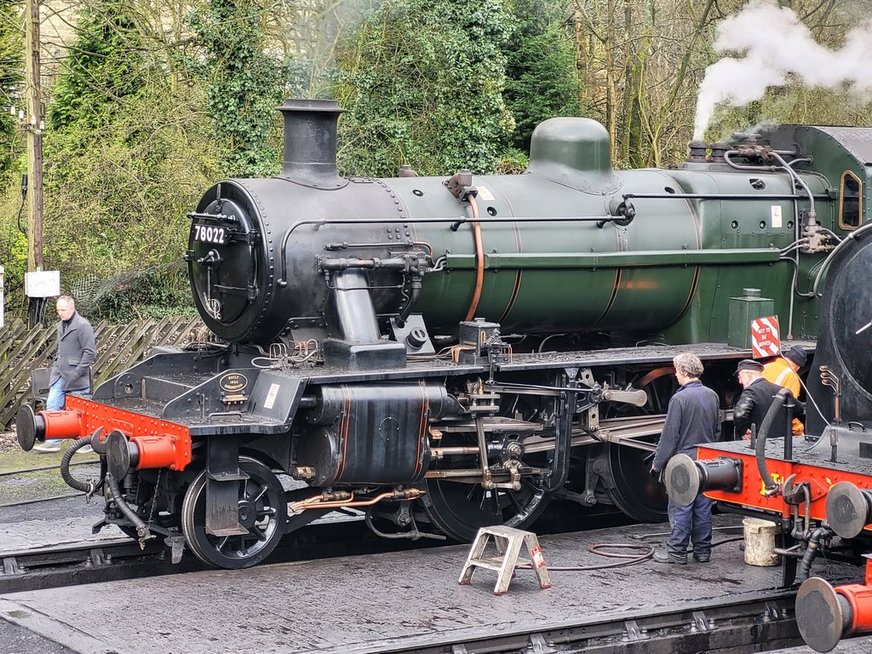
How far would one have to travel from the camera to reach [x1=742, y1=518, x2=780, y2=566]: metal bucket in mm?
8461

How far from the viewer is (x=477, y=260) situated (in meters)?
9.18

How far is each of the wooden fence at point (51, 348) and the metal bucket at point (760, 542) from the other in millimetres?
8040

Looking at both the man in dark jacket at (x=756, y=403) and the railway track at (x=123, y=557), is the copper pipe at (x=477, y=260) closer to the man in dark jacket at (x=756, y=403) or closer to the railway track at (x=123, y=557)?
the railway track at (x=123, y=557)

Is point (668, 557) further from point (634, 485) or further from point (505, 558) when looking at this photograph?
point (505, 558)

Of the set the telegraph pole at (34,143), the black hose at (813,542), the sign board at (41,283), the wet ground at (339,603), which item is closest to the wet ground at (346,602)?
the wet ground at (339,603)

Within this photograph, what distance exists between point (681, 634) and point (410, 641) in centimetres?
167

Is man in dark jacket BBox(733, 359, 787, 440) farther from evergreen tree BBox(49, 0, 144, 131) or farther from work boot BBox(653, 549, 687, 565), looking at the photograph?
evergreen tree BBox(49, 0, 144, 131)

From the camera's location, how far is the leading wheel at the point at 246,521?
7914 mm

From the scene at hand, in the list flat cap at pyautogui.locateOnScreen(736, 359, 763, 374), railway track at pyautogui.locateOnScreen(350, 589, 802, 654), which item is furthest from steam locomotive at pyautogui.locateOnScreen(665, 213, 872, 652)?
flat cap at pyautogui.locateOnScreen(736, 359, 763, 374)

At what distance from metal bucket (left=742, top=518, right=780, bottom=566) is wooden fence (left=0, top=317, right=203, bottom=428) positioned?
8040 mm

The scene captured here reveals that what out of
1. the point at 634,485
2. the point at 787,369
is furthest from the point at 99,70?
the point at 787,369

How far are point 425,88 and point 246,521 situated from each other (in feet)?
44.7

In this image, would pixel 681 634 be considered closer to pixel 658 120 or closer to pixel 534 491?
pixel 534 491

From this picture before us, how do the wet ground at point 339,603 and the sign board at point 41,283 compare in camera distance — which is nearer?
the wet ground at point 339,603
